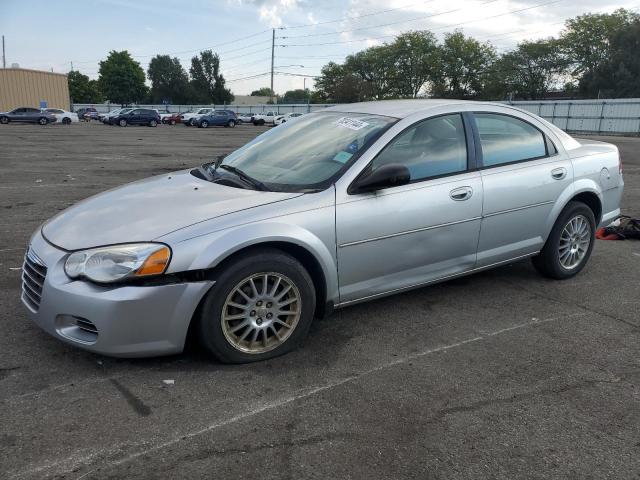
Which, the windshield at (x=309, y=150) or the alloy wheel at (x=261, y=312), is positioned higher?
the windshield at (x=309, y=150)

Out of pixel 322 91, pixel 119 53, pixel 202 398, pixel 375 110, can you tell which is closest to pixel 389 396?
pixel 202 398

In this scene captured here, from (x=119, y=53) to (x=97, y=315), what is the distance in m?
111

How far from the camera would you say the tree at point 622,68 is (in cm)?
5559

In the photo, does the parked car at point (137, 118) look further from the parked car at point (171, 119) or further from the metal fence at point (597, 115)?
Answer: the metal fence at point (597, 115)

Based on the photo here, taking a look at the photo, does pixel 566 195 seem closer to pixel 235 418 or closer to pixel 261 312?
pixel 261 312

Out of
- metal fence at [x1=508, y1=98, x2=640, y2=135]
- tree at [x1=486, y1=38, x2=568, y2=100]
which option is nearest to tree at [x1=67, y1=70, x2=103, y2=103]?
tree at [x1=486, y1=38, x2=568, y2=100]

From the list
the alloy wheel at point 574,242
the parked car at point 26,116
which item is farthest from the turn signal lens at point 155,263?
the parked car at point 26,116

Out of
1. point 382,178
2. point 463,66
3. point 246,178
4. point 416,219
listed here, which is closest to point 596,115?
point 416,219

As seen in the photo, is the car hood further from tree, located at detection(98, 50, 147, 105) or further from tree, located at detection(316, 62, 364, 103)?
tree, located at detection(98, 50, 147, 105)

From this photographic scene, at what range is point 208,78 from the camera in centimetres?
10688

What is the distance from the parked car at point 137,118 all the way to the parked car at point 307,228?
137 feet

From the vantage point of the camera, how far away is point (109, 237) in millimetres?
3113

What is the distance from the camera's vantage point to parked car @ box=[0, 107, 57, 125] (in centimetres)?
4028

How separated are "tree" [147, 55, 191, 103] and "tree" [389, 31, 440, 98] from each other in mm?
39257
